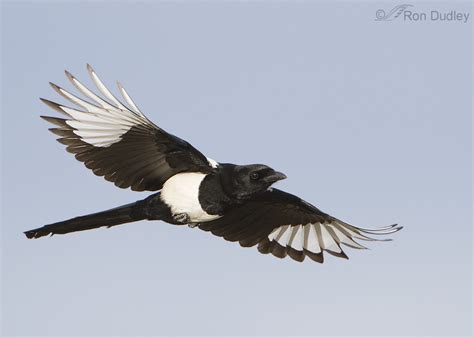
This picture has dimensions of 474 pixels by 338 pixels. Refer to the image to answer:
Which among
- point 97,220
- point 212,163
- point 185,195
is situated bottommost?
point 97,220

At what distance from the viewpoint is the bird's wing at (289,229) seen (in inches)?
290

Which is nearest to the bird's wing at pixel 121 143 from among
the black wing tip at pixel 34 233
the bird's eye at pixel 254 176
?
the bird's eye at pixel 254 176

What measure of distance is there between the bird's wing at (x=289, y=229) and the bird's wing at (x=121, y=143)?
3.20ft

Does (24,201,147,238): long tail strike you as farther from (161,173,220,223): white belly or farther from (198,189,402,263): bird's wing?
(198,189,402,263): bird's wing

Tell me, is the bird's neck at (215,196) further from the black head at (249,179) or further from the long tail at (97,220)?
the long tail at (97,220)

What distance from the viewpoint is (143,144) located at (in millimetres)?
6465

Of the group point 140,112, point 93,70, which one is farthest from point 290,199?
point 93,70

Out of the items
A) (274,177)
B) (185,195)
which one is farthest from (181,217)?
(274,177)

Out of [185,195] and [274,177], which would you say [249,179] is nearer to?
[274,177]

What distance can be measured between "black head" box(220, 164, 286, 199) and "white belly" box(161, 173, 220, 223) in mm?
297

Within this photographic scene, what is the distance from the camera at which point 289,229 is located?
764cm

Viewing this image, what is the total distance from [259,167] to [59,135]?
5.18ft

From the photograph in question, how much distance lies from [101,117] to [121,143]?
0.90 feet

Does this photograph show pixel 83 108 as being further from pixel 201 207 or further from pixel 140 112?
pixel 201 207
